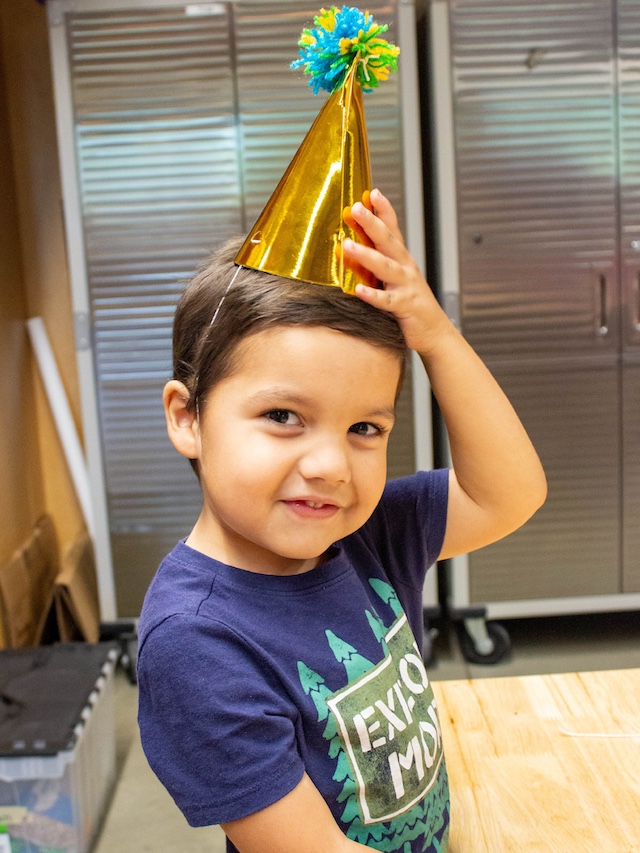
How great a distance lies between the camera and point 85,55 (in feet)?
8.39

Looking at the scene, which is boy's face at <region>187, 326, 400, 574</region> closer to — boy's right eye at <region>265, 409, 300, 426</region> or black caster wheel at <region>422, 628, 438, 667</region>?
boy's right eye at <region>265, 409, 300, 426</region>

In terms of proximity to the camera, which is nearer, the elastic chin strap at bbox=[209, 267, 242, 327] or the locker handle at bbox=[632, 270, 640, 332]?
the elastic chin strap at bbox=[209, 267, 242, 327]

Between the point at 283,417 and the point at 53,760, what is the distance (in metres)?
1.43

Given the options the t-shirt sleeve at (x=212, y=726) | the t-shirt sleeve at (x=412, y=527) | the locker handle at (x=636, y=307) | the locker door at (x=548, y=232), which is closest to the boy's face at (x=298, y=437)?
the t-shirt sleeve at (x=212, y=726)

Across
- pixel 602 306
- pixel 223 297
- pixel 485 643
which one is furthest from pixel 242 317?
pixel 485 643

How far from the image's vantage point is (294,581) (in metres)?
0.76

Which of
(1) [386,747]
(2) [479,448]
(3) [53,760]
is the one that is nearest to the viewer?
(1) [386,747]

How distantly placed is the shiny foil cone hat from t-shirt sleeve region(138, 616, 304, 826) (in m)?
0.31

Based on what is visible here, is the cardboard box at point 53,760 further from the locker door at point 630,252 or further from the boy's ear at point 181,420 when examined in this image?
the locker door at point 630,252

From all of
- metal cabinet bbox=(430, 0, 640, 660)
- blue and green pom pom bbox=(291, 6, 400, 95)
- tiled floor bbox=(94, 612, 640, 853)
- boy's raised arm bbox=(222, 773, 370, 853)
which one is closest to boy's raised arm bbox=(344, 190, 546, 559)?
blue and green pom pom bbox=(291, 6, 400, 95)

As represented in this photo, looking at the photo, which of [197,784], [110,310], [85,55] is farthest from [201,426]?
[85,55]

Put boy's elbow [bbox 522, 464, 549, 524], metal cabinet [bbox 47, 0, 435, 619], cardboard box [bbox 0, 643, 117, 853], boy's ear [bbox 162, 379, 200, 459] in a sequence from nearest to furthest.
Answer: boy's ear [bbox 162, 379, 200, 459] < boy's elbow [bbox 522, 464, 549, 524] < cardboard box [bbox 0, 643, 117, 853] < metal cabinet [bbox 47, 0, 435, 619]

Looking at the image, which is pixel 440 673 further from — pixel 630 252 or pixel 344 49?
pixel 344 49

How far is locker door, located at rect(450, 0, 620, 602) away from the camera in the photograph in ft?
8.46
